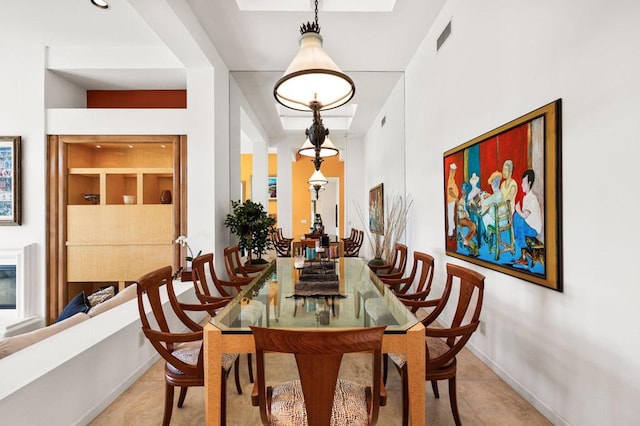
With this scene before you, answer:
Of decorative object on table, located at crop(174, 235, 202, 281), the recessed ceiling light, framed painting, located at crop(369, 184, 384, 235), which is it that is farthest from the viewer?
framed painting, located at crop(369, 184, 384, 235)

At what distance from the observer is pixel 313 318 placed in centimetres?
155

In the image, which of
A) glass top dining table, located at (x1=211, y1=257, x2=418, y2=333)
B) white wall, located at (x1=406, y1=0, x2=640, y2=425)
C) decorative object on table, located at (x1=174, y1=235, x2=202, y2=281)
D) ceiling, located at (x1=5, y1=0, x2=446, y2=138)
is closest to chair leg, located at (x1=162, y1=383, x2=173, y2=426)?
glass top dining table, located at (x1=211, y1=257, x2=418, y2=333)

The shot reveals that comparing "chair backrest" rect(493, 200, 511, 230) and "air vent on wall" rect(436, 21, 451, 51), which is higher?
"air vent on wall" rect(436, 21, 451, 51)

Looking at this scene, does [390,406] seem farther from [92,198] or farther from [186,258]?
[92,198]

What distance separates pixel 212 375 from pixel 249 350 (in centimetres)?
20

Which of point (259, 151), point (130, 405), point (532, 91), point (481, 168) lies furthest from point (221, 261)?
point (532, 91)

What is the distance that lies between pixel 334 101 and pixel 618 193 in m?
1.61

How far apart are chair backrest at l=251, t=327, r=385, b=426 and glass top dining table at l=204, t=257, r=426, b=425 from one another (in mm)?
383

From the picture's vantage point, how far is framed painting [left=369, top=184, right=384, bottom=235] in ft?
18.0

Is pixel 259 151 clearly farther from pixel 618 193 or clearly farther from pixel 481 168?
pixel 618 193

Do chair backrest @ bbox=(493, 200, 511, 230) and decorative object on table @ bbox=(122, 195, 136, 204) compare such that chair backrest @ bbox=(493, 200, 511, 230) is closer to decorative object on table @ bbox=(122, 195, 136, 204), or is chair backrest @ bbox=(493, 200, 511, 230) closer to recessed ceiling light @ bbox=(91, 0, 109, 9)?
recessed ceiling light @ bbox=(91, 0, 109, 9)

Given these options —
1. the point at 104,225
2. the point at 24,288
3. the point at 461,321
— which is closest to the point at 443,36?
the point at 461,321

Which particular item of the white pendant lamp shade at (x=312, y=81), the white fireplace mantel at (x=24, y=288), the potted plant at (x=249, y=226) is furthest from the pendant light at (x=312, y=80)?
the white fireplace mantel at (x=24, y=288)

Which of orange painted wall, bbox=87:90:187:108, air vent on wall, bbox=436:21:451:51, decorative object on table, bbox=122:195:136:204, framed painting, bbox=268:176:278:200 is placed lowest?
decorative object on table, bbox=122:195:136:204
